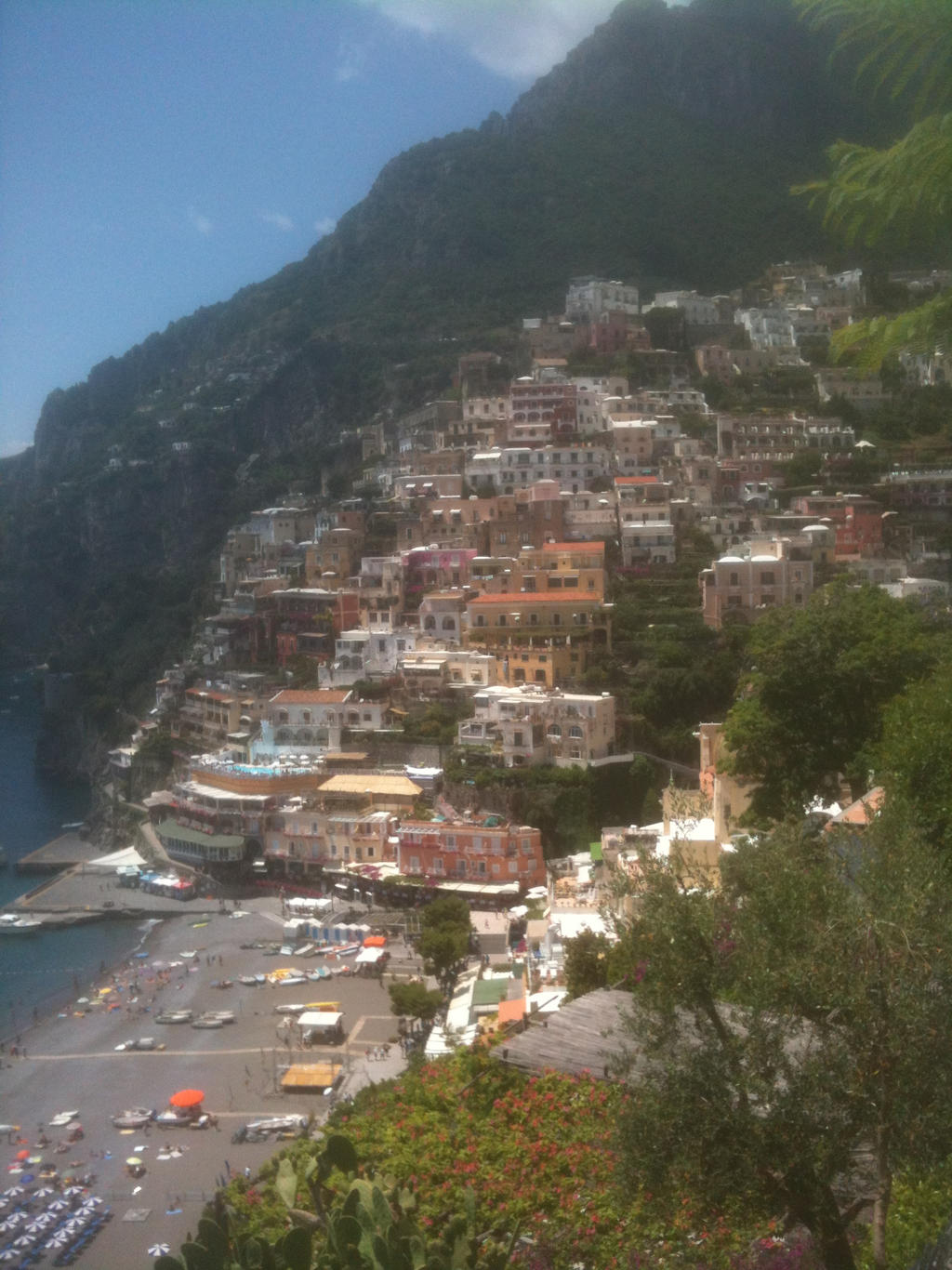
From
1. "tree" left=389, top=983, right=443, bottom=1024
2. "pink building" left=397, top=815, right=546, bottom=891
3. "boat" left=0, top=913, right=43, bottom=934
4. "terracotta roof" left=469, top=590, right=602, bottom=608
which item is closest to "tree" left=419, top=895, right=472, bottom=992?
"tree" left=389, top=983, right=443, bottom=1024

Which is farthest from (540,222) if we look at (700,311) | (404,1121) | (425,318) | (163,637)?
(404,1121)

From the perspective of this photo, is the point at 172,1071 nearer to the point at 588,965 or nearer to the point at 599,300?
the point at 588,965

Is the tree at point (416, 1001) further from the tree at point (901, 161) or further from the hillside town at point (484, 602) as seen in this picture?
the tree at point (901, 161)

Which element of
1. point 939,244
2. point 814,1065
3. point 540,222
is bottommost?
point 814,1065

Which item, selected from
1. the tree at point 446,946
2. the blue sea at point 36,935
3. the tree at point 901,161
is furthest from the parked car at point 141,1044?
the tree at point 901,161

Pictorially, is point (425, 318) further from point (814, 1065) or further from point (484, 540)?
point (814, 1065)
